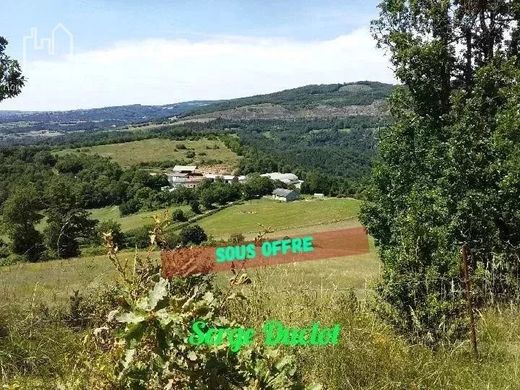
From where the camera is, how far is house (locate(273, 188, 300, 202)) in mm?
100750

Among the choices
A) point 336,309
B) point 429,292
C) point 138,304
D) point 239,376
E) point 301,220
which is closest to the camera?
point 138,304

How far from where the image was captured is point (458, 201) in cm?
1538

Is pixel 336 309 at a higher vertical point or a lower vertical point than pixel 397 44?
lower

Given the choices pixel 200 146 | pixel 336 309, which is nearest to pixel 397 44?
pixel 336 309

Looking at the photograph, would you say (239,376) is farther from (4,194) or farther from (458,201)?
(4,194)

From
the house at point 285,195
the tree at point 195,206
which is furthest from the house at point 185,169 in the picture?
the tree at point 195,206

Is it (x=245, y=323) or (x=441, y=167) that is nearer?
(x=245, y=323)

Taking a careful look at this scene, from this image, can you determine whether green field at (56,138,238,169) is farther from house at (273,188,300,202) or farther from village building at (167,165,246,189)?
house at (273,188,300,202)

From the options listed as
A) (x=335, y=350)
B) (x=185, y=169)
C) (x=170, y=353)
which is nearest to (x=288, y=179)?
(x=185, y=169)

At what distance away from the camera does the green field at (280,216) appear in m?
67.0

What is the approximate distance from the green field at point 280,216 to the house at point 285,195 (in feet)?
28.3

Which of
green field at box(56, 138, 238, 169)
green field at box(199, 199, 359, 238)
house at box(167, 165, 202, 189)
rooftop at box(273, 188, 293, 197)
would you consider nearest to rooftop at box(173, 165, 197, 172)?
house at box(167, 165, 202, 189)

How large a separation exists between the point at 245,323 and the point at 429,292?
2647 millimetres

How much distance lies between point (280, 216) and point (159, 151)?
89.4m
